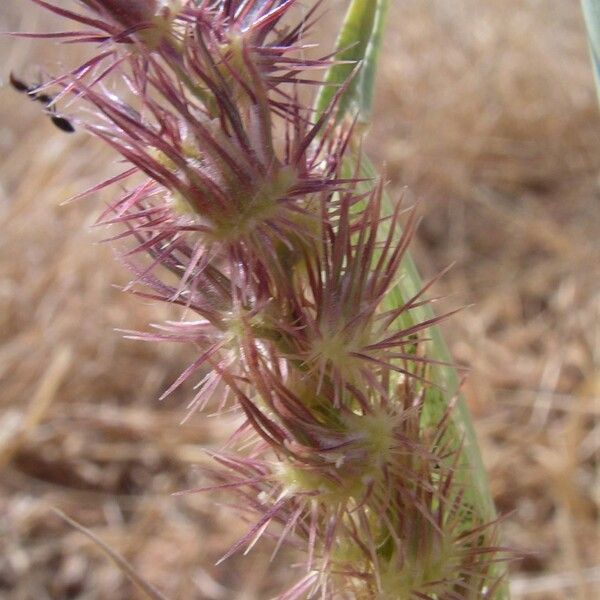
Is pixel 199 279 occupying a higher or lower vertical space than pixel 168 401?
higher

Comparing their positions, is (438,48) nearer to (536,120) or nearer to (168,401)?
(536,120)

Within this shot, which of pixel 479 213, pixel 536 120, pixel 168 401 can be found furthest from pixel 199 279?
pixel 536 120

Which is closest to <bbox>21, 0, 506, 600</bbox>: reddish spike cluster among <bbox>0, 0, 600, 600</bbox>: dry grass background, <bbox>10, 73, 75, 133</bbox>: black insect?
<bbox>10, 73, 75, 133</bbox>: black insect

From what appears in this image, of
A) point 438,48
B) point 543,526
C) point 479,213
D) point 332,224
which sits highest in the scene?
point 438,48

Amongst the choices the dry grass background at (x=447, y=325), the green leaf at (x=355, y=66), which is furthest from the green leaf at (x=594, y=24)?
the dry grass background at (x=447, y=325)

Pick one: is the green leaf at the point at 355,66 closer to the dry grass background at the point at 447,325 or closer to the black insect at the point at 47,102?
the black insect at the point at 47,102

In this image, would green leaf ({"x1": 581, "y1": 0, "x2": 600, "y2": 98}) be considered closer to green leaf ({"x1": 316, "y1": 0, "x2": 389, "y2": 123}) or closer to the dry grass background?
green leaf ({"x1": 316, "y1": 0, "x2": 389, "y2": 123})

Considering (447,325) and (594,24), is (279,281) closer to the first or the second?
(594,24)

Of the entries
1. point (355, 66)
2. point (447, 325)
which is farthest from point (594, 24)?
point (447, 325)
